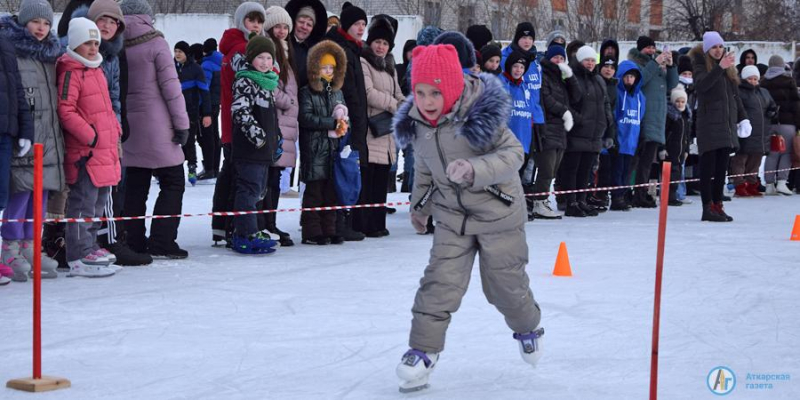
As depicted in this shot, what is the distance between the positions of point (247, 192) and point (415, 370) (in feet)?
15.0

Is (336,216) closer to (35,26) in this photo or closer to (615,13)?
(35,26)

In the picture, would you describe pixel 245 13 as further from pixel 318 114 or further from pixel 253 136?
pixel 253 136

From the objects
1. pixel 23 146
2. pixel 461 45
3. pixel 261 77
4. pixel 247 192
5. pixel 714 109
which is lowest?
pixel 247 192

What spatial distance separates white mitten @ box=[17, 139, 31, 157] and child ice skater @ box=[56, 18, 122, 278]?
1.02 ft

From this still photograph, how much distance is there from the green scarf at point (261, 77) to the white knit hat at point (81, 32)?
57.8 inches

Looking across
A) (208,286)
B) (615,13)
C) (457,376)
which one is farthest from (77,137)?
(615,13)

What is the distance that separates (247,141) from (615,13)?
31.8 metres

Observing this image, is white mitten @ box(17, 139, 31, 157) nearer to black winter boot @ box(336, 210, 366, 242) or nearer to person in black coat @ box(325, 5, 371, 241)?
person in black coat @ box(325, 5, 371, 241)

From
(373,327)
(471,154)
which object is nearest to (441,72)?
(471,154)

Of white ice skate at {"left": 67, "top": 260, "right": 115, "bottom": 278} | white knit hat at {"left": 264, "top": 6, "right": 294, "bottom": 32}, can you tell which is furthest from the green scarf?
white ice skate at {"left": 67, "top": 260, "right": 115, "bottom": 278}

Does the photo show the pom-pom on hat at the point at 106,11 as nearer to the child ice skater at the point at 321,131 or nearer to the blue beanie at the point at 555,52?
the child ice skater at the point at 321,131

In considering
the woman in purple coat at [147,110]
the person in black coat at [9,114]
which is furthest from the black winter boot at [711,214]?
the person in black coat at [9,114]

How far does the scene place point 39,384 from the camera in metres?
4.82

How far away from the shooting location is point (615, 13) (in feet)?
128
